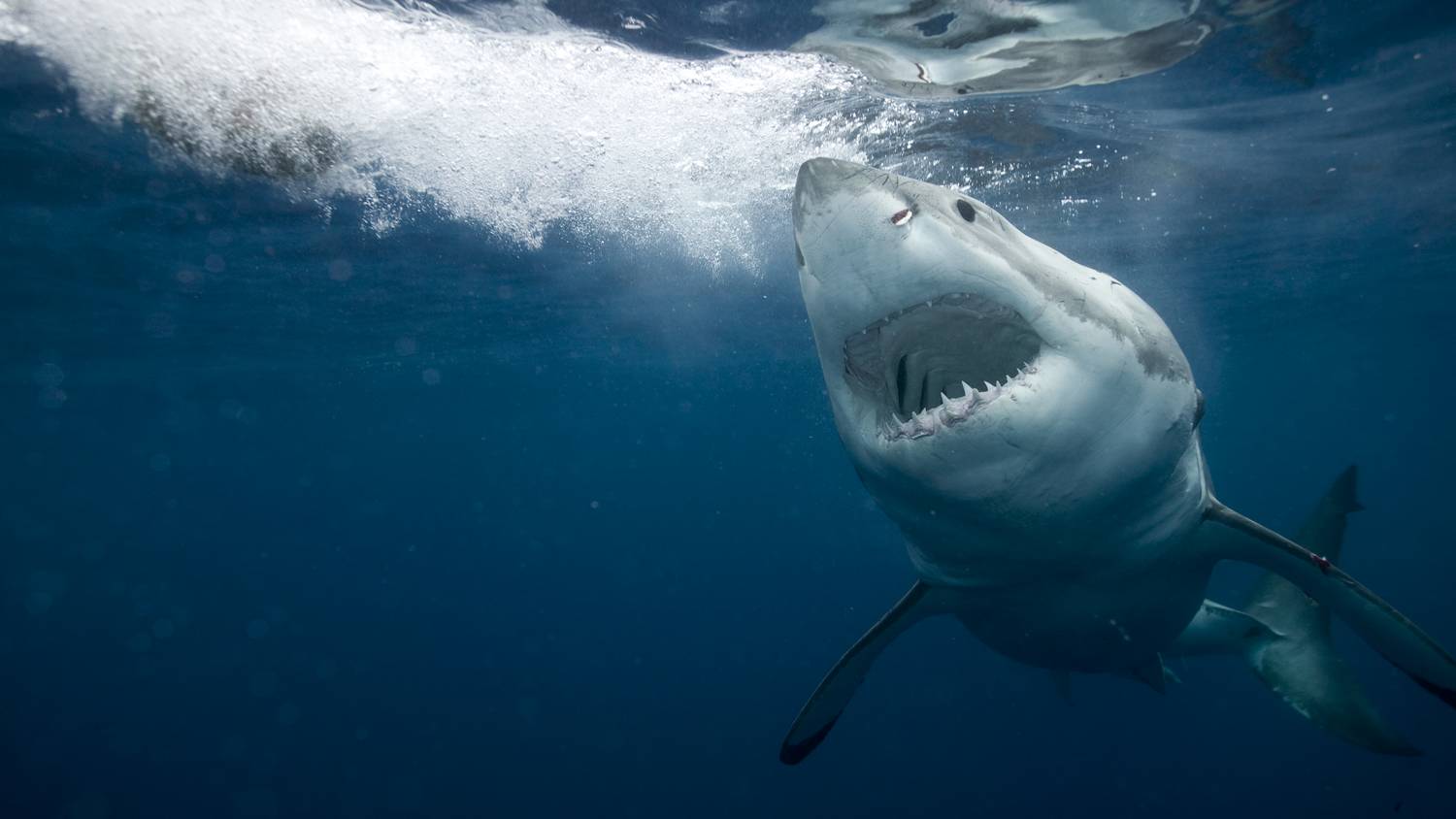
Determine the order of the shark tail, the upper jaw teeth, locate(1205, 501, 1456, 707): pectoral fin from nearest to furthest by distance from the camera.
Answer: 1. the upper jaw teeth
2. locate(1205, 501, 1456, 707): pectoral fin
3. the shark tail

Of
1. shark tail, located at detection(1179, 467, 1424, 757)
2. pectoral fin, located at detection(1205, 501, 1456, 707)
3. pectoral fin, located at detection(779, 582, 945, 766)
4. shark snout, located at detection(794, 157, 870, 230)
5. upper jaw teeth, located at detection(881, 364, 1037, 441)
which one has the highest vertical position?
shark snout, located at detection(794, 157, 870, 230)

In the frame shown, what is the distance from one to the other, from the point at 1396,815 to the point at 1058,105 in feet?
66.6

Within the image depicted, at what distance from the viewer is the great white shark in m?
2.34

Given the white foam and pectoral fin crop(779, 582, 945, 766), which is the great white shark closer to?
pectoral fin crop(779, 582, 945, 766)

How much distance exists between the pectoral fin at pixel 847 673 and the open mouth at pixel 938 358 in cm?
194

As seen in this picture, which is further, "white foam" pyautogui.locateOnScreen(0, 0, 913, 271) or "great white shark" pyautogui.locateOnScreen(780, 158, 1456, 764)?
"white foam" pyautogui.locateOnScreen(0, 0, 913, 271)

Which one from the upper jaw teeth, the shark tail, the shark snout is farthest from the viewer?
the shark tail

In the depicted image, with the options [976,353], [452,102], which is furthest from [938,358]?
[452,102]

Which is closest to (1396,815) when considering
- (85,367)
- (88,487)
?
(85,367)

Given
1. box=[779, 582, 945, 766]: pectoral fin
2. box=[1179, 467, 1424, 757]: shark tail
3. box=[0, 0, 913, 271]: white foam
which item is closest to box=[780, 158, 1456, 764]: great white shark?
box=[779, 582, 945, 766]: pectoral fin

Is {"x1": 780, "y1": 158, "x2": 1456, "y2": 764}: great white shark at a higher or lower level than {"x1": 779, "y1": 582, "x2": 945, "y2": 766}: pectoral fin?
higher

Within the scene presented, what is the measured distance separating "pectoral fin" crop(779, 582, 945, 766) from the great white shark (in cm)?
19

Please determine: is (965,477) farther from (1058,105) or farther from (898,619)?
(1058,105)

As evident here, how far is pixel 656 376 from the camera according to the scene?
129 ft
